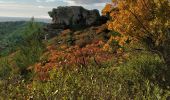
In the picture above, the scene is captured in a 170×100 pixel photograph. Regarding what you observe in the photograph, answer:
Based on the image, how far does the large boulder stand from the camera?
148 metres

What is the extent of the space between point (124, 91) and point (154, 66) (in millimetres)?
10912

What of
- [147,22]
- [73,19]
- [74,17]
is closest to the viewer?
[147,22]

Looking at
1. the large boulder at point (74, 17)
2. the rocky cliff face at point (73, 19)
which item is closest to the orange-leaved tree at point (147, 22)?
the rocky cliff face at point (73, 19)

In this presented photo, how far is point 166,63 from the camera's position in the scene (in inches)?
899

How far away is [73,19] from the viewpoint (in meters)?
155

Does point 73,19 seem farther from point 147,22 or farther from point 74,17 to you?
point 147,22

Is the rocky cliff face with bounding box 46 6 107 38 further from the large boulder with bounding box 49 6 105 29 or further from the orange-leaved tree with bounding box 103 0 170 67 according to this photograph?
the orange-leaved tree with bounding box 103 0 170 67

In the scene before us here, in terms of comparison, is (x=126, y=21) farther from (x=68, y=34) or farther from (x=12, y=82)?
(x=68, y=34)

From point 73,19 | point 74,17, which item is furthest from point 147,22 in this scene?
point 74,17

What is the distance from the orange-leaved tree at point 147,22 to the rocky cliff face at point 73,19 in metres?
119

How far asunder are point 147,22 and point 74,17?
133m

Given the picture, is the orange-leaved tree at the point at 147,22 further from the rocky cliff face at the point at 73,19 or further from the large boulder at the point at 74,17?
the large boulder at the point at 74,17

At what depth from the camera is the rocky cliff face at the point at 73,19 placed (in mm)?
147000

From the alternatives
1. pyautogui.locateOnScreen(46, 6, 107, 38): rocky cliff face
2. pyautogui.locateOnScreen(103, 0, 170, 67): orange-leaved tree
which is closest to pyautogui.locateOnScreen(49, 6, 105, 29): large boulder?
pyautogui.locateOnScreen(46, 6, 107, 38): rocky cliff face
